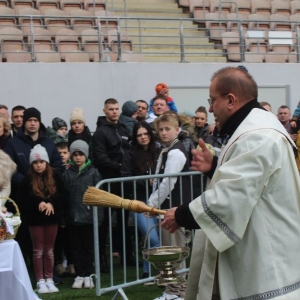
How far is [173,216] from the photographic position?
3918 mm

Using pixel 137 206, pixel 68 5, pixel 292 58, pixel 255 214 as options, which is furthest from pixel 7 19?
pixel 255 214

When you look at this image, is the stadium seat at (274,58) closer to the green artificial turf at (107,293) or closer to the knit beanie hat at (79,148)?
the knit beanie hat at (79,148)

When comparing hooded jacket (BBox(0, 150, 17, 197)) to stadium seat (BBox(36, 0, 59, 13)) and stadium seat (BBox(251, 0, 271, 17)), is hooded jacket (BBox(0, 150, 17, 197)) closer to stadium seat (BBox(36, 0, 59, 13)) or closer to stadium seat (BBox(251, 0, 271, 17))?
stadium seat (BBox(36, 0, 59, 13))

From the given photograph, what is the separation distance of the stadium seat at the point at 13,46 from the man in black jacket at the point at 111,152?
13.2 feet

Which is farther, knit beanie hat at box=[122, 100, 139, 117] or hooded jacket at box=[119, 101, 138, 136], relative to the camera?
knit beanie hat at box=[122, 100, 139, 117]

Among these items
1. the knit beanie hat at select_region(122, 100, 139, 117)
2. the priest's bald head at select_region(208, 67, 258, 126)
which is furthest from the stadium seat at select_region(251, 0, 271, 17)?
the priest's bald head at select_region(208, 67, 258, 126)

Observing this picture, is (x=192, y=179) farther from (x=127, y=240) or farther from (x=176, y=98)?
(x=176, y=98)

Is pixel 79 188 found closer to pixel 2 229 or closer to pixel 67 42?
pixel 2 229

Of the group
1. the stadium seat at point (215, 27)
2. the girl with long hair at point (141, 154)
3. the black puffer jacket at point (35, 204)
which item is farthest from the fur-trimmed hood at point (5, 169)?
the stadium seat at point (215, 27)

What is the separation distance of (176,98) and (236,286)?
9.06 meters

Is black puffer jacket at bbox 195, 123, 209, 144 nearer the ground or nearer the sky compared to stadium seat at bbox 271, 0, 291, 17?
nearer the ground

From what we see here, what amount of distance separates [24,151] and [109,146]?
1.12 metres

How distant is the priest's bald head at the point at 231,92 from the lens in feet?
12.6

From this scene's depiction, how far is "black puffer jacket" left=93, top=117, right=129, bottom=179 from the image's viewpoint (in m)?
8.38
